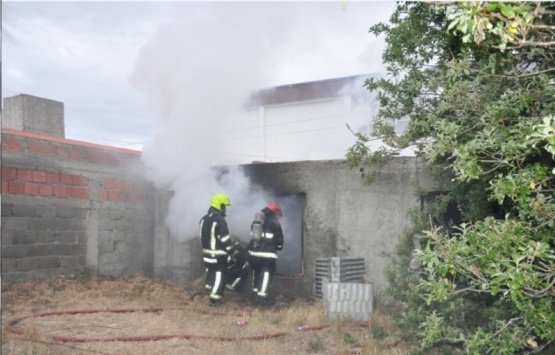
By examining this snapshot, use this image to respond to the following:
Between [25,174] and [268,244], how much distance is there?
162 inches

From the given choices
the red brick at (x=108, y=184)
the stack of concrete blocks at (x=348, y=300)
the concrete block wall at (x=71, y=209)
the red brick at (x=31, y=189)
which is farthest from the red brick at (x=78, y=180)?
the stack of concrete blocks at (x=348, y=300)

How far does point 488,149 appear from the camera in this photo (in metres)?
3.52

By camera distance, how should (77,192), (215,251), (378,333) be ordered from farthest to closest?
(77,192), (215,251), (378,333)

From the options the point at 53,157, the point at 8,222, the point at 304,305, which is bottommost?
the point at 304,305

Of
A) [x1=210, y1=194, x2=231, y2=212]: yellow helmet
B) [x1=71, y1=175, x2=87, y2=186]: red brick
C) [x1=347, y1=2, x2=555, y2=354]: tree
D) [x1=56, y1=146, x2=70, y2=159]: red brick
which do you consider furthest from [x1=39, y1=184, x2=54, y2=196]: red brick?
[x1=347, y1=2, x2=555, y2=354]: tree

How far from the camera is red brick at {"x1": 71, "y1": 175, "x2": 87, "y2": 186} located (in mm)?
8953

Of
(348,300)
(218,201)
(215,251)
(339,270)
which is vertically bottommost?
(348,300)

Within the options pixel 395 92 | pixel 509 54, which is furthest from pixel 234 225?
pixel 509 54

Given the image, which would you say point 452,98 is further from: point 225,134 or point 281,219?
point 225,134

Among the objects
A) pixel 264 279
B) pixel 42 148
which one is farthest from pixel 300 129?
pixel 42 148

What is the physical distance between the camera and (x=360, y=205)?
29.1 feet

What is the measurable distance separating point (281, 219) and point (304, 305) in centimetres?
211

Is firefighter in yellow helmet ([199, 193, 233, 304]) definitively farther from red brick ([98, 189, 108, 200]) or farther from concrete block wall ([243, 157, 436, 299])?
red brick ([98, 189, 108, 200])

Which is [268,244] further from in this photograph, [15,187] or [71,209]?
[15,187]
